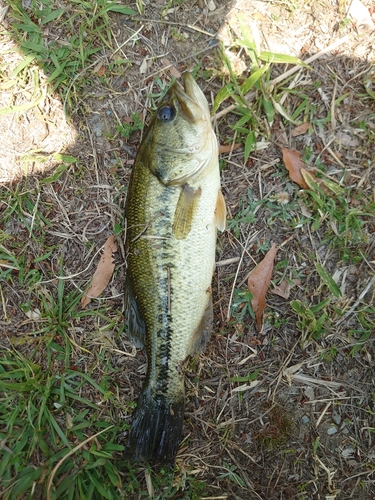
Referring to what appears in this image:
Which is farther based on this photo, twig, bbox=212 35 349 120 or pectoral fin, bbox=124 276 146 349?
twig, bbox=212 35 349 120

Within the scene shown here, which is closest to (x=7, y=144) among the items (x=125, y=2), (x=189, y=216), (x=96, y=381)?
(x=125, y=2)

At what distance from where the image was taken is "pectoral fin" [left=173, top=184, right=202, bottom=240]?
9.18 ft

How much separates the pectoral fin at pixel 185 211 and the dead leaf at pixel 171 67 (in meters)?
1.10

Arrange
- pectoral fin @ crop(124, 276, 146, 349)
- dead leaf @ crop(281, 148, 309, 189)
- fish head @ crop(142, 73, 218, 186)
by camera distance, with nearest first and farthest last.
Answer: fish head @ crop(142, 73, 218, 186), pectoral fin @ crop(124, 276, 146, 349), dead leaf @ crop(281, 148, 309, 189)

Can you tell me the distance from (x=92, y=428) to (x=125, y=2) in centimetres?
354

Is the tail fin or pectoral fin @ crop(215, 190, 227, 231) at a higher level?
pectoral fin @ crop(215, 190, 227, 231)

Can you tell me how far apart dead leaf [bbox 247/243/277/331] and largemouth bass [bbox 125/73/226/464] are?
0.40 metres

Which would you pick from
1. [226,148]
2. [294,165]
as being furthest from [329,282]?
[226,148]

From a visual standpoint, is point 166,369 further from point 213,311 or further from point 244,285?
point 244,285

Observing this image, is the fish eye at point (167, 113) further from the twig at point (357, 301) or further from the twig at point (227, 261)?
the twig at point (357, 301)

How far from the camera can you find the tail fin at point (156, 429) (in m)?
2.98

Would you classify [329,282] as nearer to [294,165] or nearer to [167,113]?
[294,165]

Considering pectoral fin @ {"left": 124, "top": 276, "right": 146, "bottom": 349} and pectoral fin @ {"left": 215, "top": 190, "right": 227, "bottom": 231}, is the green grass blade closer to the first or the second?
pectoral fin @ {"left": 215, "top": 190, "right": 227, "bottom": 231}

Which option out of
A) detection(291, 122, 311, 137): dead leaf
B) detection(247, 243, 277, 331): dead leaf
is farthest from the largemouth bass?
detection(291, 122, 311, 137): dead leaf
